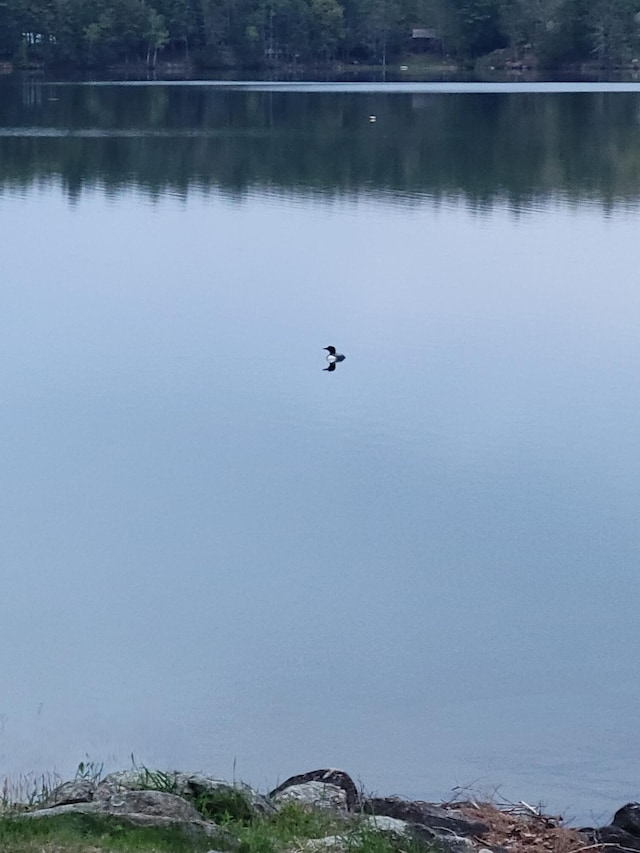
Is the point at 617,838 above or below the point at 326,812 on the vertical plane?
below

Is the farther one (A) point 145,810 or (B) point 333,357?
(B) point 333,357


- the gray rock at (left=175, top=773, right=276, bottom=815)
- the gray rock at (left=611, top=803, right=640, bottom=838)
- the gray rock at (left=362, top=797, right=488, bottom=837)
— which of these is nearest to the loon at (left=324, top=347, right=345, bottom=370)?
the gray rock at (left=611, top=803, right=640, bottom=838)

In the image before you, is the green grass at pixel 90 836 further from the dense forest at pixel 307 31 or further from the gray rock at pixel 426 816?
the dense forest at pixel 307 31

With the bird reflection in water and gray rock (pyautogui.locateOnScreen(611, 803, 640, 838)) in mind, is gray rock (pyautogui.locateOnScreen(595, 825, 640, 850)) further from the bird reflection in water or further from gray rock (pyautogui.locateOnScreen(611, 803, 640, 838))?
the bird reflection in water

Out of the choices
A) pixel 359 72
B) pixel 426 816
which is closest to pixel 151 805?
pixel 426 816

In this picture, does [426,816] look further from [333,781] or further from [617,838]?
[617,838]

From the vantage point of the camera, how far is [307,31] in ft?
210

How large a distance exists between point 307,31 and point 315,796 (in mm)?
62197

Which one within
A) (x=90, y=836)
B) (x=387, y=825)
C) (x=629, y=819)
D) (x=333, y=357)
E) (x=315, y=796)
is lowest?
(x=629, y=819)

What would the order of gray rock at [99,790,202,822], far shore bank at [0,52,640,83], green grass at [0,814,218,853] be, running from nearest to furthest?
green grass at [0,814,218,853], gray rock at [99,790,202,822], far shore bank at [0,52,640,83]

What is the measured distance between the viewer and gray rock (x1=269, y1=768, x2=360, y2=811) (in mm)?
4629

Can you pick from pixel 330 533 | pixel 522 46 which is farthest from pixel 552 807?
pixel 522 46

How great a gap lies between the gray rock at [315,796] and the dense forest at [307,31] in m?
57.3

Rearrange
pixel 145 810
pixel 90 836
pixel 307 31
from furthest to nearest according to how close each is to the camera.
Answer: pixel 307 31 < pixel 145 810 < pixel 90 836
